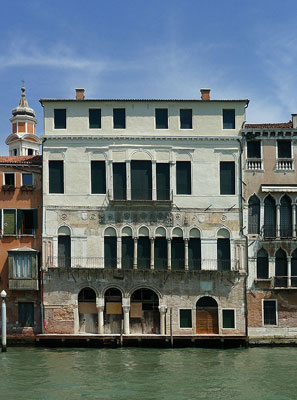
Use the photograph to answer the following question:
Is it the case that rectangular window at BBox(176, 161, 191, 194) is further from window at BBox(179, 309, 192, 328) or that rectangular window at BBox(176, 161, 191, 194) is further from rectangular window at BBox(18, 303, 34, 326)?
rectangular window at BBox(18, 303, 34, 326)

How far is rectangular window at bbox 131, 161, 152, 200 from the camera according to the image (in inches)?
1438

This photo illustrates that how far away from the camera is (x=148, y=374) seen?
27.6 m

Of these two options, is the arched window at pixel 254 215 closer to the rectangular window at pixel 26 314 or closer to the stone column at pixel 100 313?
the stone column at pixel 100 313

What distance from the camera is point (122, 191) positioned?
36.6 m

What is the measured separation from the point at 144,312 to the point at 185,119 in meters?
11.0

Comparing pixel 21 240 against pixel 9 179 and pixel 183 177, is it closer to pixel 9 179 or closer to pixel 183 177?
pixel 9 179

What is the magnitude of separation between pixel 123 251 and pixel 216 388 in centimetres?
1264

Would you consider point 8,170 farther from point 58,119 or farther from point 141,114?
point 141,114

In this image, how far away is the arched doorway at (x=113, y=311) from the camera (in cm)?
3616

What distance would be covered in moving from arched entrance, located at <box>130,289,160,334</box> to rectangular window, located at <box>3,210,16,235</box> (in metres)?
7.60

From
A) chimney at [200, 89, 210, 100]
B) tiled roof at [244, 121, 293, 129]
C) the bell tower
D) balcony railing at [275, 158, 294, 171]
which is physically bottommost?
balcony railing at [275, 158, 294, 171]

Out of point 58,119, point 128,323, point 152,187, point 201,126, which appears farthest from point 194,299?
point 58,119

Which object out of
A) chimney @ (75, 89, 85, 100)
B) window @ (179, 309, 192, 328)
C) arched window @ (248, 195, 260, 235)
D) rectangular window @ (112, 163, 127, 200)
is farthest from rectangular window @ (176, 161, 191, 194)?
chimney @ (75, 89, 85, 100)

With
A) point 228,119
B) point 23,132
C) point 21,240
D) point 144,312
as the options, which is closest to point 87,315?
point 144,312
